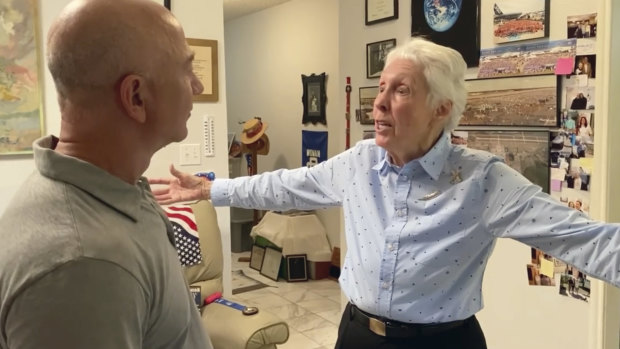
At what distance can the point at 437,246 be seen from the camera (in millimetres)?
1479

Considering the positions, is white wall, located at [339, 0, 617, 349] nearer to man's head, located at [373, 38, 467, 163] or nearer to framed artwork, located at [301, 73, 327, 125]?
man's head, located at [373, 38, 467, 163]

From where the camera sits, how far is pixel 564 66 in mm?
2418

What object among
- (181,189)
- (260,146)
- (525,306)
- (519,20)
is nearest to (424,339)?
(181,189)

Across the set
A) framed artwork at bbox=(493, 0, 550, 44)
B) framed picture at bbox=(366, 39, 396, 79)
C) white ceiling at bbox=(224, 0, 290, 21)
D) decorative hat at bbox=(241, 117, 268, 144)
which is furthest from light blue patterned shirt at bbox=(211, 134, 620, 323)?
white ceiling at bbox=(224, 0, 290, 21)

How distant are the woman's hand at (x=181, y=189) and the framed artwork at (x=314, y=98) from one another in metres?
3.50

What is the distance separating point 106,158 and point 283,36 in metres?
5.40

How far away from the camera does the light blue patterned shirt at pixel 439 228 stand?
4.49 feet

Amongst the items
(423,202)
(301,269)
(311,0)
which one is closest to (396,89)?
(423,202)

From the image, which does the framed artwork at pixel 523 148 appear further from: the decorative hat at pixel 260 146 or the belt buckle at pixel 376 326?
the decorative hat at pixel 260 146

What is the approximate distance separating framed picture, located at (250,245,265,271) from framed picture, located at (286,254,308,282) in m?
0.37

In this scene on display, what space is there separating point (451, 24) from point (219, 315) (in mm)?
1894

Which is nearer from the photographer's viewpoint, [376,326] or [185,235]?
[376,326]

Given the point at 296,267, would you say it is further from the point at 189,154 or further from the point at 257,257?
the point at 189,154

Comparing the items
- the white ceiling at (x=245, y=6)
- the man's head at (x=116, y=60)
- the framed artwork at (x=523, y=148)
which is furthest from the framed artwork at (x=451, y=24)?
the white ceiling at (x=245, y=6)
